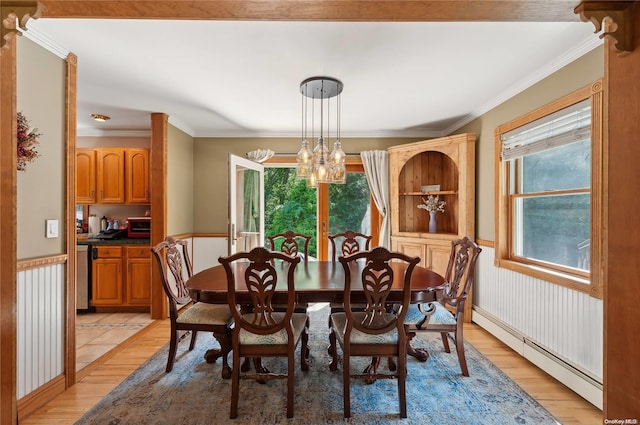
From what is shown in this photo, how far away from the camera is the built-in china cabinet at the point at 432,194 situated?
133 inches

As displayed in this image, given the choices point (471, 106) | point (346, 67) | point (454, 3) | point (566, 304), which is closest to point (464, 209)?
point (471, 106)

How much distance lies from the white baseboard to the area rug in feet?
1.15

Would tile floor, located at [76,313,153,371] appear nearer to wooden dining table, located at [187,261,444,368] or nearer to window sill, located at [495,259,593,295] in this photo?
wooden dining table, located at [187,261,444,368]

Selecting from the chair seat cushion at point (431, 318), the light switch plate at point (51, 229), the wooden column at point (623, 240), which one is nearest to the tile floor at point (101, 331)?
the light switch plate at point (51, 229)

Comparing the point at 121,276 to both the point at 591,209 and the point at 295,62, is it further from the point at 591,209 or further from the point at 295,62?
the point at 591,209

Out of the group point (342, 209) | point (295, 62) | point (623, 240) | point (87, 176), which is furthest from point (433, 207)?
point (87, 176)

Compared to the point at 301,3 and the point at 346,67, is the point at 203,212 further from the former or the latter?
the point at 301,3

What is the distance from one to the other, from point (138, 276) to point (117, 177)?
1295mm

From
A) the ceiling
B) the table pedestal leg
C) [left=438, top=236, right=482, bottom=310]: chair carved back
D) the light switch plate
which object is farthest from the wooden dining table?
the ceiling

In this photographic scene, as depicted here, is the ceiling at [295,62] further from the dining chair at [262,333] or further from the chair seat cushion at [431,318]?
the chair seat cushion at [431,318]

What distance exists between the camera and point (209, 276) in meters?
2.23

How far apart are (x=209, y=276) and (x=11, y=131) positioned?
54.4 inches

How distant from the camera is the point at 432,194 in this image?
3953mm

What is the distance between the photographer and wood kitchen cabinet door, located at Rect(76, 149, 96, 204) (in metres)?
3.64
